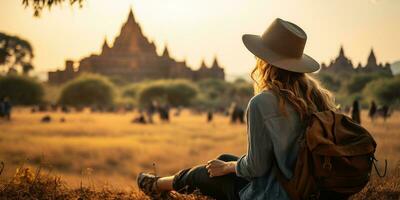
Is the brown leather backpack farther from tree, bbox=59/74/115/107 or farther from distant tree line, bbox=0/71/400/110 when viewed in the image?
tree, bbox=59/74/115/107

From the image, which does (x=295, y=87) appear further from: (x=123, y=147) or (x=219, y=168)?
(x=123, y=147)

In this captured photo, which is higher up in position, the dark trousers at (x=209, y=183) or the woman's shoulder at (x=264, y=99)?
the woman's shoulder at (x=264, y=99)

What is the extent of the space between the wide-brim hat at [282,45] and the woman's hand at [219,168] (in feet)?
2.02

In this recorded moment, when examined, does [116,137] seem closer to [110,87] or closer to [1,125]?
[1,125]

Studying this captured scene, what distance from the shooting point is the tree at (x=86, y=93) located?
5631 cm

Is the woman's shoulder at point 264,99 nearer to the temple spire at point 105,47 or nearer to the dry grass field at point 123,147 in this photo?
the dry grass field at point 123,147

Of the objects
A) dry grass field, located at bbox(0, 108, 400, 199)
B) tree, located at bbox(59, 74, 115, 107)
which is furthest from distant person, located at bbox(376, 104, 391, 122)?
tree, located at bbox(59, 74, 115, 107)

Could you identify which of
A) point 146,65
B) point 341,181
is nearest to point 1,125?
point 341,181

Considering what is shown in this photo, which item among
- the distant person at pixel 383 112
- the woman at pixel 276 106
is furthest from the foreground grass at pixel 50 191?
the distant person at pixel 383 112

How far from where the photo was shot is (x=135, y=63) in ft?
339

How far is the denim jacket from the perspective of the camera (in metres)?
2.95

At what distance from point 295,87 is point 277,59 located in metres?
0.17

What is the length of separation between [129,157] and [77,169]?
3.17 metres

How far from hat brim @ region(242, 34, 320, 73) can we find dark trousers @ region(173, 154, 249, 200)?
729mm
